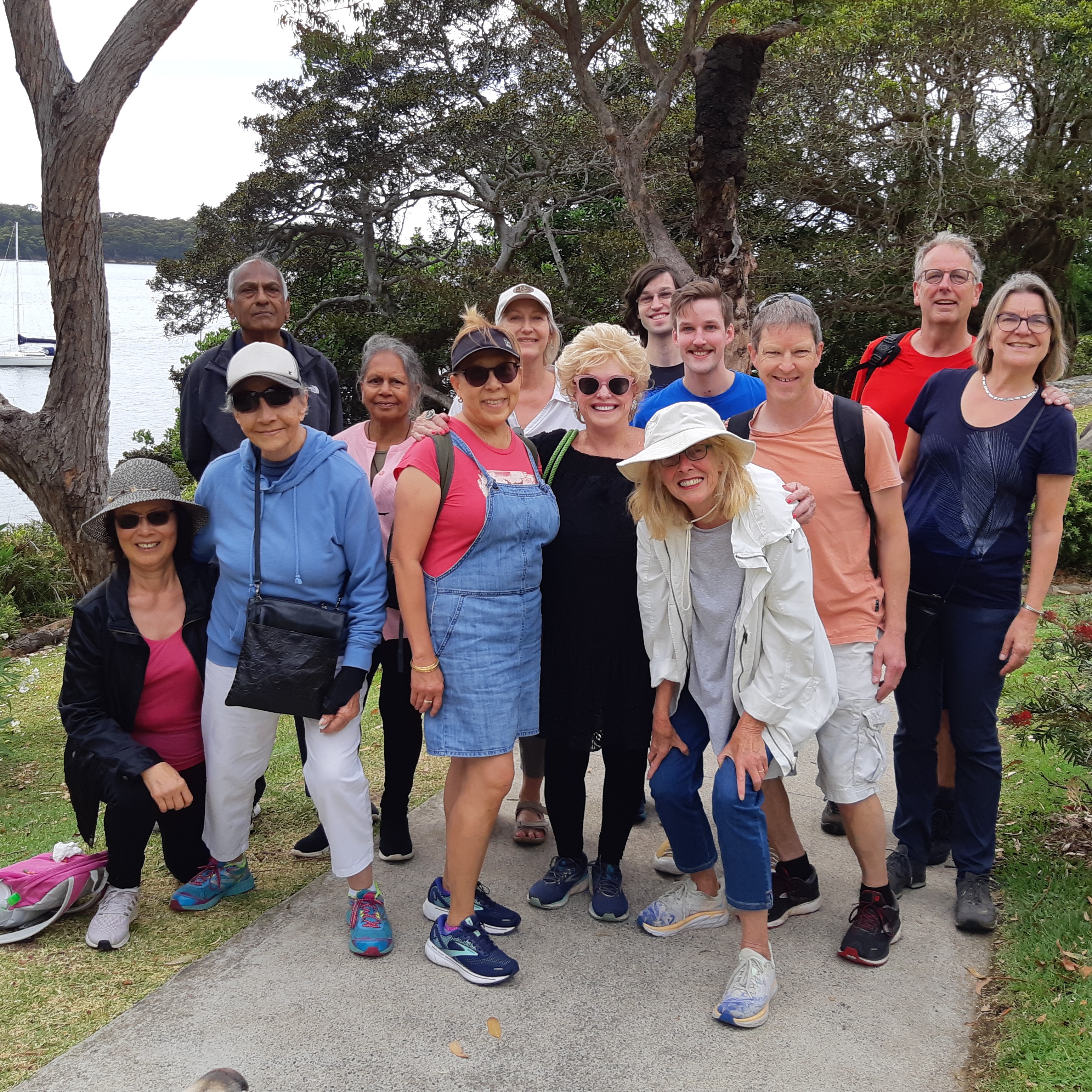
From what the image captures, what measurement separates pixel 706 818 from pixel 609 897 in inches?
20.4

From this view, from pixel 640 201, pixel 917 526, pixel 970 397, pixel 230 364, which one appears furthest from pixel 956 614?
pixel 640 201

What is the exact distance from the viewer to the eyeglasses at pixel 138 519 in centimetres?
346

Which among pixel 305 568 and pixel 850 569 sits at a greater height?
pixel 850 569

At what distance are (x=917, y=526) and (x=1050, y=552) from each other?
0.44 meters

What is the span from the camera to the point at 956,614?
356cm

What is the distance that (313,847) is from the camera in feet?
13.7

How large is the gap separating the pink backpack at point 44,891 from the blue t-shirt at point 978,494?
314 centimetres

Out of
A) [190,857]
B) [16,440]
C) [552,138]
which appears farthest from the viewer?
[552,138]

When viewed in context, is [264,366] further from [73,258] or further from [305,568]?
[73,258]

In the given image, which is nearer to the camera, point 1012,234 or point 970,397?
point 970,397

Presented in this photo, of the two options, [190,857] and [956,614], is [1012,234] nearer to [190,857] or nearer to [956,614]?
[956,614]

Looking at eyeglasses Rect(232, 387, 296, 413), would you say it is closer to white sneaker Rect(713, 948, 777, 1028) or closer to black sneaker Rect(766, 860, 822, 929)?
white sneaker Rect(713, 948, 777, 1028)

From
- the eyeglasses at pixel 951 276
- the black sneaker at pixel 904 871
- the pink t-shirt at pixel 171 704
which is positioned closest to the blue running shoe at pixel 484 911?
the pink t-shirt at pixel 171 704

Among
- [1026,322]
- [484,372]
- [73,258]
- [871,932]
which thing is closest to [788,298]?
[1026,322]
